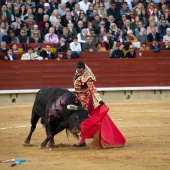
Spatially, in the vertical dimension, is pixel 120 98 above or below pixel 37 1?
below

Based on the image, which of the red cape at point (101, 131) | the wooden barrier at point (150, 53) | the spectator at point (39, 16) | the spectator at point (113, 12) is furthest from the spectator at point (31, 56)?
the red cape at point (101, 131)

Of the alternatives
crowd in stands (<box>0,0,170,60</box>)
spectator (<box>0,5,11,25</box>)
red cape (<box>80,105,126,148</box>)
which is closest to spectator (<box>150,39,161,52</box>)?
crowd in stands (<box>0,0,170,60</box>)

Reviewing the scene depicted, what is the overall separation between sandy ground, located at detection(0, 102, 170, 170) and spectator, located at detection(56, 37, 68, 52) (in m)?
2.79

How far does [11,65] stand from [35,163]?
8.74 meters

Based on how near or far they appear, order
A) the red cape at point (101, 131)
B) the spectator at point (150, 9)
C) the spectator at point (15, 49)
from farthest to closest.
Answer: the spectator at point (150, 9) → the spectator at point (15, 49) → the red cape at point (101, 131)

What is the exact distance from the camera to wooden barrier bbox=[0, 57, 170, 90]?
16.8 meters

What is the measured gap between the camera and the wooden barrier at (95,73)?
55.0ft

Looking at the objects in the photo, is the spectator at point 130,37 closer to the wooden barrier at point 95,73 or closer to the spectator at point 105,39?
the spectator at point 105,39

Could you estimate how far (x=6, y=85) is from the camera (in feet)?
54.9

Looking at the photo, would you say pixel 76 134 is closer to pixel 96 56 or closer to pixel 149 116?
pixel 149 116

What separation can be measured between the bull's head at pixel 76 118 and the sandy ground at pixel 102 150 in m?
0.31

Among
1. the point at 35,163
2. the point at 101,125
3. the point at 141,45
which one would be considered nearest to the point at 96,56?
the point at 141,45

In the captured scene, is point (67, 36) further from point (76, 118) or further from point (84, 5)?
point (76, 118)

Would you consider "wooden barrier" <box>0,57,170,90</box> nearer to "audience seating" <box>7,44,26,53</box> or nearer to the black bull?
"audience seating" <box>7,44,26,53</box>
